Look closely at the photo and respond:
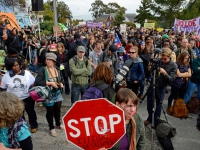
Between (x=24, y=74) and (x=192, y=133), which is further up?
(x=24, y=74)

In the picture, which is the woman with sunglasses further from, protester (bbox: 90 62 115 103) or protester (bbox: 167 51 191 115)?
protester (bbox: 90 62 115 103)

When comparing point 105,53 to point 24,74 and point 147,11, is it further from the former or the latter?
point 147,11

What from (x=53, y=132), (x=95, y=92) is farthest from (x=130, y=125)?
(x=53, y=132)

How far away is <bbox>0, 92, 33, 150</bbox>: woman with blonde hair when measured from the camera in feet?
5.66

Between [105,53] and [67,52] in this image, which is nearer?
[105,53]

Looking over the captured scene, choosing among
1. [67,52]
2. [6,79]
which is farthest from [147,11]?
[6,79]

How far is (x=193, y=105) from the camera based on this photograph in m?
5.07

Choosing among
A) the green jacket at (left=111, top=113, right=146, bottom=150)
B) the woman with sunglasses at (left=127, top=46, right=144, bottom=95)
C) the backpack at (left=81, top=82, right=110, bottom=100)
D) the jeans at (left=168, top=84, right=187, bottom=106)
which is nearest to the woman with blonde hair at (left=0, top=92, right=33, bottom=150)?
the green jacket at (left=111, top=113, right=146, bottom=150)

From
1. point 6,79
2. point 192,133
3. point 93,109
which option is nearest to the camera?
point 93,109

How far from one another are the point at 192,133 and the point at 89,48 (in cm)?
459

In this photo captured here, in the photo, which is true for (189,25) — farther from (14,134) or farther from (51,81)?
(14,134)

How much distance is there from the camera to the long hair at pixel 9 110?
1.71 m

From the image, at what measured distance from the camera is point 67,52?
21.2ft

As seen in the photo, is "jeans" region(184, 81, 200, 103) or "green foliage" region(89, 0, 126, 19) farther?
"green foliage" region(89, 0, 126, 19)
